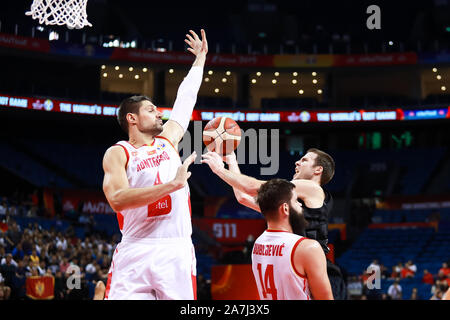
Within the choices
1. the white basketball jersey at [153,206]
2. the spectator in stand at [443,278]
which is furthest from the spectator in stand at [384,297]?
the white basketball jersey at [153,206]

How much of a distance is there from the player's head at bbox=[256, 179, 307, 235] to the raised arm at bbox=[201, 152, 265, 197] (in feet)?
3.05

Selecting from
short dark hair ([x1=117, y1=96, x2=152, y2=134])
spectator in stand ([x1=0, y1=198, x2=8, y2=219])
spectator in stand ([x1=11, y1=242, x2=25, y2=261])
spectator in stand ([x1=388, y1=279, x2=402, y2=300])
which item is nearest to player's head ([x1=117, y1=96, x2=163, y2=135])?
short dark hair ([x1=117, y1=96, x2=152, y2=134])

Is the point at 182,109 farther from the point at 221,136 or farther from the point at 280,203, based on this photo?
the point at 280,203

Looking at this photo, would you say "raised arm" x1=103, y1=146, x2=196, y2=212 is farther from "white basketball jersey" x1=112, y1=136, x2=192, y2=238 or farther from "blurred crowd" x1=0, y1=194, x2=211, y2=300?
"blurred crowd" x1=0, y1=194, x2=211, y2=300

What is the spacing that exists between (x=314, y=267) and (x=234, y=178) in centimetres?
153

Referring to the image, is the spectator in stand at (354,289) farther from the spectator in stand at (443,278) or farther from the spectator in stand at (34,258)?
the spectator in stand at (34,258)

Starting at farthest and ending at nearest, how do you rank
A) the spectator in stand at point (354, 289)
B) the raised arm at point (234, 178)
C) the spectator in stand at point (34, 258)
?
the spectator in stand at point (354, 289), the spectator in stand at point (34, 258), the raised arm at point (234, 178)

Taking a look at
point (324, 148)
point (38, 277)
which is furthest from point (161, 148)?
point (324, 148)

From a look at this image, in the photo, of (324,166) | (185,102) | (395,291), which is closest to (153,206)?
(185,102)

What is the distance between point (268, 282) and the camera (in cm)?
439

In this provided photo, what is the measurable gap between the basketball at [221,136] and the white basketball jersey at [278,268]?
171 cm

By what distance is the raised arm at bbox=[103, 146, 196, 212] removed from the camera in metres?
4.37

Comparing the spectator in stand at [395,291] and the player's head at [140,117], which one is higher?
the player's head at [140,117]

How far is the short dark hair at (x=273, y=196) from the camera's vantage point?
14.4ft
